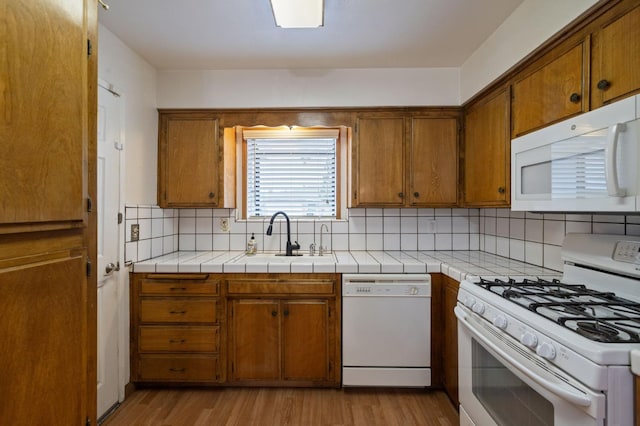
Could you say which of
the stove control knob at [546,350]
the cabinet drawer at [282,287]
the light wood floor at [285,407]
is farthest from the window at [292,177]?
the stove control knob at [546,350]

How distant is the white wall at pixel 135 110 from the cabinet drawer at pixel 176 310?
2.43ft

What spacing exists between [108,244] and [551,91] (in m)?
2.63

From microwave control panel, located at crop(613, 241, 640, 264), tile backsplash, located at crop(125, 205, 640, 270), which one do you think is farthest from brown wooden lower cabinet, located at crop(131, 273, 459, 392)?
microwave control panel, located at crop(613, 241, 640, 264)

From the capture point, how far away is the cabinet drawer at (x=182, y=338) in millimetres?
2197

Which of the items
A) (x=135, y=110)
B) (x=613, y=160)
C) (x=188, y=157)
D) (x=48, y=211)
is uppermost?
(x=135, y=110)

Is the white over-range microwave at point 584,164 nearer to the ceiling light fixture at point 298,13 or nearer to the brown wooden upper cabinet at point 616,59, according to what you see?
the brown wooden upper cabinet at point 616,59

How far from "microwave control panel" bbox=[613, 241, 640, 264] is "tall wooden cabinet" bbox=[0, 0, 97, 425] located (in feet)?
6.81

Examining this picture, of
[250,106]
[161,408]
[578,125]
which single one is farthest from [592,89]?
[161,408]

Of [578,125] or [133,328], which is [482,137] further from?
[133,328]

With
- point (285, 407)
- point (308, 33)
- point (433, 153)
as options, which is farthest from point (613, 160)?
point (285, 407)

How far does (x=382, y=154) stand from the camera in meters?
2.55

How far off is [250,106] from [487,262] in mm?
2121

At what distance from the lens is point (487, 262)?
7.25 feet

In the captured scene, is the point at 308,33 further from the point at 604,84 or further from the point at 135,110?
the point at 604,84
